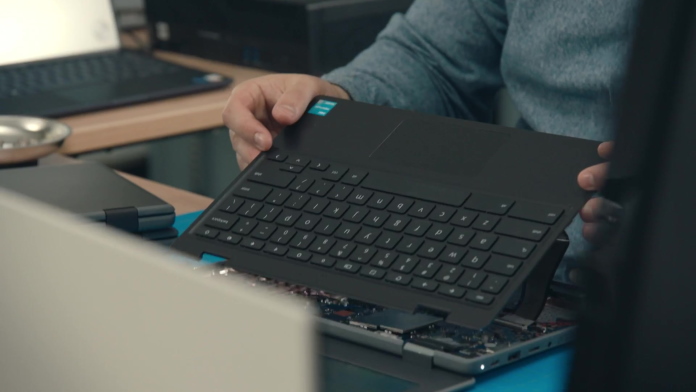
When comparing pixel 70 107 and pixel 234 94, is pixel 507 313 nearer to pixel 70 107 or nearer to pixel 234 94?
pixel 234 94

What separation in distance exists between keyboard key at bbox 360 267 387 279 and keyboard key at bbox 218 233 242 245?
11cm

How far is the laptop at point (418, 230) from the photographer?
55 centimetres

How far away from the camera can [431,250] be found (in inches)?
22.7

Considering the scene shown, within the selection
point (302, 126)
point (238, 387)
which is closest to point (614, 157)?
point (238, 387)

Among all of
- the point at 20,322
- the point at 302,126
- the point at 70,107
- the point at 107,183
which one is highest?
the point at 20,322

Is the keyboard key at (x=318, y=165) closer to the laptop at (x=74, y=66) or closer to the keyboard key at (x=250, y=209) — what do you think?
the keyboard key at (x=250, y=209)

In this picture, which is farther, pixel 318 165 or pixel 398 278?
pixel 318 165

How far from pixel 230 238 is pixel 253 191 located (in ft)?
0.15

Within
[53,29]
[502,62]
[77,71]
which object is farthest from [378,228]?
[53,29]

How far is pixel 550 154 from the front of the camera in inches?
23.6

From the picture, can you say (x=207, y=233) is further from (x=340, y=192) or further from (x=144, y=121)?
(x=144, y=121)

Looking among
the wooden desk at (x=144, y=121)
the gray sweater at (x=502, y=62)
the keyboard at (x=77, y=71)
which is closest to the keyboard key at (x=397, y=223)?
the gray sweater at (x=502, y=62)

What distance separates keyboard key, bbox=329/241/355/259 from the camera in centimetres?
60

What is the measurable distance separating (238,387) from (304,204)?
1.28 feet
